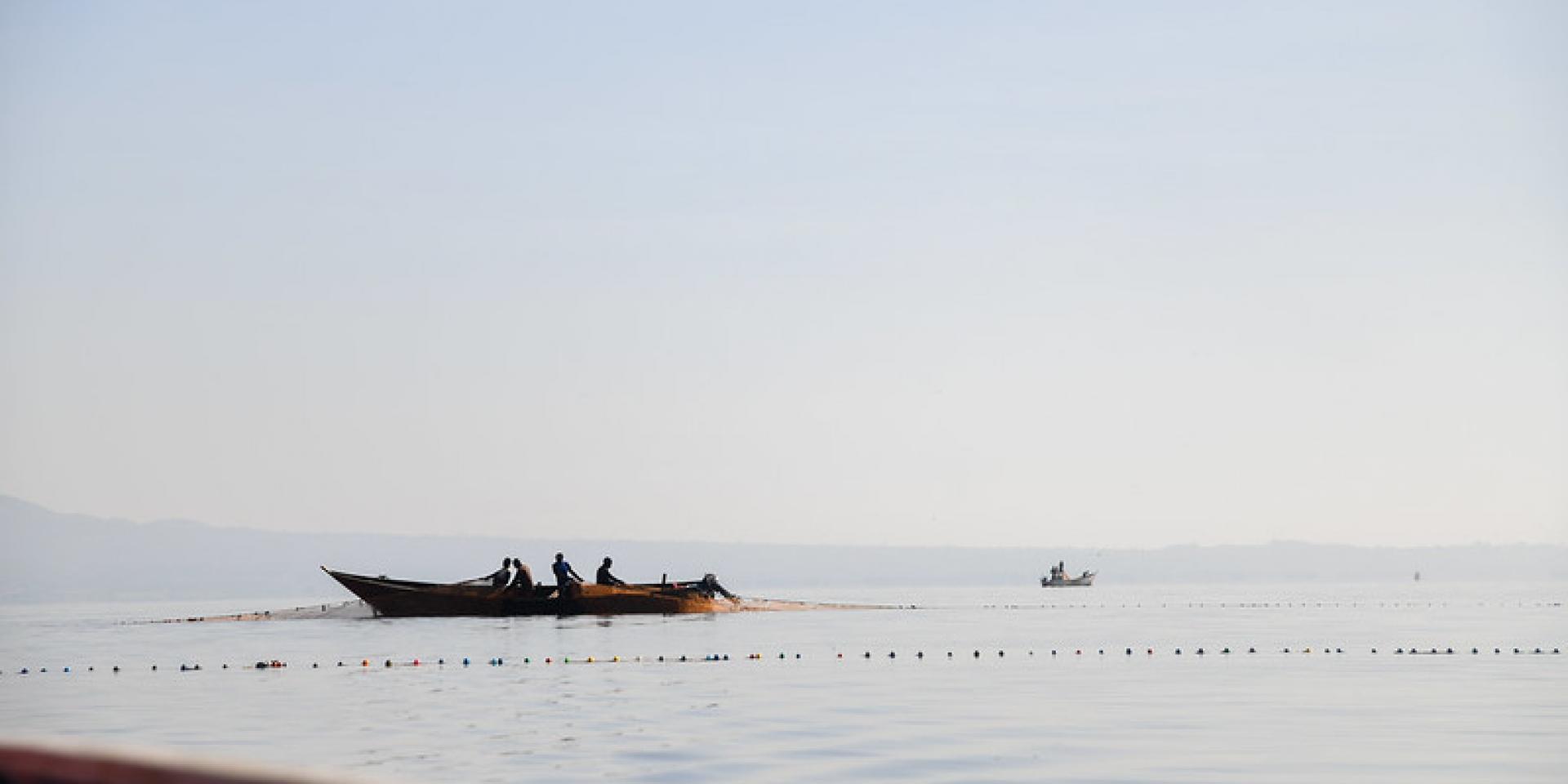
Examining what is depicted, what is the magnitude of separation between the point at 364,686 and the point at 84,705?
488 centimetres

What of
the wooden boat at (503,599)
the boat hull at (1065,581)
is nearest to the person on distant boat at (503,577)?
the wooden boat at (503,599)

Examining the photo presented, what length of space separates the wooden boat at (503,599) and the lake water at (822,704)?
8.62m

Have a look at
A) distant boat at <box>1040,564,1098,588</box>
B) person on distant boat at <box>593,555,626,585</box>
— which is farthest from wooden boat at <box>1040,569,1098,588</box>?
person on distant boat at <box>593,555,626,585</box>

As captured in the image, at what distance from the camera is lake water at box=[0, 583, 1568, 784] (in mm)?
19891

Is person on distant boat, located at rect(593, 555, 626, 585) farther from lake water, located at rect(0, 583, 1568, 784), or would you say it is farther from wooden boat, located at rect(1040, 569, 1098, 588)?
wooden boat, located at rect(1040, 569, 1098, 588)

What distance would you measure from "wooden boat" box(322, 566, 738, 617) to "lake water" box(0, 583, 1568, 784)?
28.3ft

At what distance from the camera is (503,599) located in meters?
64.8

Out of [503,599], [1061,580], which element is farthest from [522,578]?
[1061,580]

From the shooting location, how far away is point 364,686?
32.7 m

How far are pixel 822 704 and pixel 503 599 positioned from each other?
3808cm

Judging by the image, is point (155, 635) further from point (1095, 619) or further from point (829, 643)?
point (1095, 619)

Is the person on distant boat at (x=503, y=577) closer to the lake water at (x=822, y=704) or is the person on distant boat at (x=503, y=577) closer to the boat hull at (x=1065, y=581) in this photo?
the lake water at (x=822, y=704)

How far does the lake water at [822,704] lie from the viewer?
19891mm

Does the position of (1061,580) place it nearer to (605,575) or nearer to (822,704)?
(605,575)
